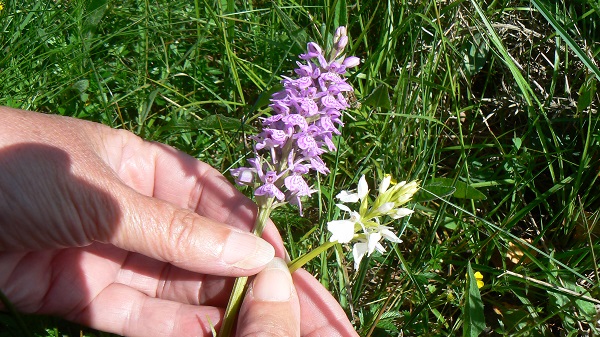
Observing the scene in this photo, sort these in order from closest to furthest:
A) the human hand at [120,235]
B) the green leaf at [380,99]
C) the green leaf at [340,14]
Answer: the human hand at [120,235] → the green leaf at [380,99] → the green leaf at [340,14]

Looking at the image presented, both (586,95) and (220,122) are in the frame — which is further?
(586,95)

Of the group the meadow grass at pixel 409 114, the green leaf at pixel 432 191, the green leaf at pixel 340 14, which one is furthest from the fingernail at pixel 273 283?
the green leaf at pixel 340 14

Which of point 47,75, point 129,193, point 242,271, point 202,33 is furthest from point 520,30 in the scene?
point 47,75

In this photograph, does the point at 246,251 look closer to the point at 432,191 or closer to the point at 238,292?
the point at 238,292

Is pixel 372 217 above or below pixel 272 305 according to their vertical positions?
above

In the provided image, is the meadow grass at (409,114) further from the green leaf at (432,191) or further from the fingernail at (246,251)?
the fingernail at (246,251)

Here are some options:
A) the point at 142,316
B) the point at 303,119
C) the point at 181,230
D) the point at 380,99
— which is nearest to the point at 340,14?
the point at 380,99
